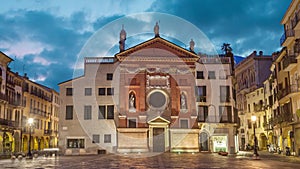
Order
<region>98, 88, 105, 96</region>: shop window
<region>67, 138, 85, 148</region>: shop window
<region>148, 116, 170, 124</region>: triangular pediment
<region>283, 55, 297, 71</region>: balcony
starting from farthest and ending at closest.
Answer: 1. <region>98, 88, 105, 96</region>: shop window
2. <region>67, 138, 85, 148</region>: shop window
3. <region>148, 116, 170, 124</region>: triangular pediment
4. <region>283, 55, 297, 71</region>: balcony

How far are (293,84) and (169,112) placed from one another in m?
17.9

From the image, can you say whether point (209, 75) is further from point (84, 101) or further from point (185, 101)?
point (84, 101)

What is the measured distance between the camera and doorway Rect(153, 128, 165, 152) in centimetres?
4847

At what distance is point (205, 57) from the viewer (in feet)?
176

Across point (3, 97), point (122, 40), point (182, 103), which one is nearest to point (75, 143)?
point (3, 97)

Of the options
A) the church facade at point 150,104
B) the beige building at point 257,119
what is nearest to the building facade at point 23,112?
the church facade at point 150,104

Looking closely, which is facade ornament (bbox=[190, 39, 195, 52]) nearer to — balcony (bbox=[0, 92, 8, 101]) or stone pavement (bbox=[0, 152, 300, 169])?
stone pavement (bbox=[0, 152, 300, 169])

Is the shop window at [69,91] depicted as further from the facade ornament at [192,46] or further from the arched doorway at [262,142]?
the arched doorway at [262,142]

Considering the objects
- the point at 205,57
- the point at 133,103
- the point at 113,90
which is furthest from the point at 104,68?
the point at 205,57

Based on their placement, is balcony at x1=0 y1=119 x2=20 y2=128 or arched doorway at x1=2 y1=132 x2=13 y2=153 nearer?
balcony at x1=0 y1=119 x2=20 y2=128

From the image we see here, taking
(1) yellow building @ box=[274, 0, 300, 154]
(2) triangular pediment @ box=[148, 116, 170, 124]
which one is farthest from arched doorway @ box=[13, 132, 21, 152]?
(1) yellow building @ box=[274, 0, 300, 154]

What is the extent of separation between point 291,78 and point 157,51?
65.1 ft

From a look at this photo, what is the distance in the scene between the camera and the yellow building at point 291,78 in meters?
36.2

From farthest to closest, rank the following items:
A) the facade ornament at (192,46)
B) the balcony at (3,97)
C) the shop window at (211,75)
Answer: the facade ornament at (192,46) → the shop window at (211,75) → the balcony at (3,97)
